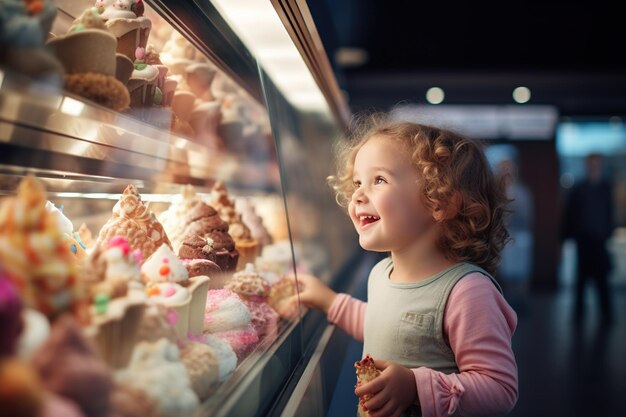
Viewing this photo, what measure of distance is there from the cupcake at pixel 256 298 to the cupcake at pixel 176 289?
1.17ft

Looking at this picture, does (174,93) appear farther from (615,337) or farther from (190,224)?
(615,337)

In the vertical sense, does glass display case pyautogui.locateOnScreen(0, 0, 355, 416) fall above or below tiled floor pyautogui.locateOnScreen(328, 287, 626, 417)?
above

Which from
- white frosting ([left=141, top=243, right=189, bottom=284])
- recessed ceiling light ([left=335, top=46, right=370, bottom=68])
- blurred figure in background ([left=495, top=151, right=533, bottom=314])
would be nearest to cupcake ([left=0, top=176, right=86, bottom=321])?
white frosting ([left=141, top=243, right=189, bottom=284])

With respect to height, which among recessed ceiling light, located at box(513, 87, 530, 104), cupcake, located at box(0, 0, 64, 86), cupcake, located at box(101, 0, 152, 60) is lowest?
cupcake, located at box(0, 0, 64, 86)

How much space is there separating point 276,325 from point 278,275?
1.03 feet

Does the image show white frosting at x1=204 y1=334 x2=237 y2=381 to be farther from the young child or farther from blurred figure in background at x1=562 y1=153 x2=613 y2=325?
blurred figure in background at x1=562 y1=153 x2=613 y2=325

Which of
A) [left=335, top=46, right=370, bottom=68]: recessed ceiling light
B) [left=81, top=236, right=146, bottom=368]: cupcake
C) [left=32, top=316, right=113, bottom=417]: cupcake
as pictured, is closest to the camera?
[left=32, top=316, right=113, bottom=417]: cupcake

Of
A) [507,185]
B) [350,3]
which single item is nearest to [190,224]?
[507,185]

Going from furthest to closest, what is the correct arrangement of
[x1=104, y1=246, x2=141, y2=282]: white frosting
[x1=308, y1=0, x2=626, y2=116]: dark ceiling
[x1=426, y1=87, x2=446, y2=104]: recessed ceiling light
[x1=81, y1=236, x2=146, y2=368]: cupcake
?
1. [x1=426, y1=87, x2=446, y2=104]: recessed ceiling light
2. [x1=308, y1=0, x2=626, y2=116]: dark ceiling
3. [x1=104, y1=246, x2=141, y2=282]: white frosting
4. [x1=81, y1=236, x2=146, y2=368]: cupcake

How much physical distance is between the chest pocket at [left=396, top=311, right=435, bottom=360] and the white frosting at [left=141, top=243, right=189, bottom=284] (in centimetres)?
53

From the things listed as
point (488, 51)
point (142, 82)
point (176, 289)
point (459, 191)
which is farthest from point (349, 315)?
point (488, 51)

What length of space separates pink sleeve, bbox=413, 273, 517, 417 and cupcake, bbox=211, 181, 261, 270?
0.86 meters

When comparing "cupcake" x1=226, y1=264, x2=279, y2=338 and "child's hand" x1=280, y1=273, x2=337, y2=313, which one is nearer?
"cupcake" x1=226, y1=264, x2=279, y2=338

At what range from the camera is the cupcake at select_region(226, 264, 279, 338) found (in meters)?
1.60
